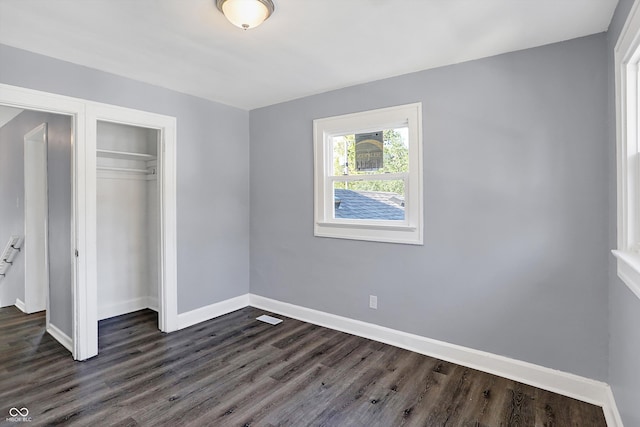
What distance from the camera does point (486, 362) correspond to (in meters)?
2.65

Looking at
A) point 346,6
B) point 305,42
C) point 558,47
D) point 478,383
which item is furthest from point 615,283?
point 305,42

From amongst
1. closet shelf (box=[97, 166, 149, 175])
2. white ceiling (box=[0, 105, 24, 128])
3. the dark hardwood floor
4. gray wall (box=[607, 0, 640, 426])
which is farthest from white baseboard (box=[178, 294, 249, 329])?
gray wall (box=[607, 0, 640, 426])

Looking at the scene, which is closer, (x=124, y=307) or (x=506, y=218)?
(x=506, y=218)

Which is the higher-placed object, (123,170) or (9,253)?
(123,170)

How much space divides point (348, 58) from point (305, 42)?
1.40ft

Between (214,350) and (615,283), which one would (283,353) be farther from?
(615,283)

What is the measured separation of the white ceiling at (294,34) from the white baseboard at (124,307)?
2595 millimetres

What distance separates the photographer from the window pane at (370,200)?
3.21 m

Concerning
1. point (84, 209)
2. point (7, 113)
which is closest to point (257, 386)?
point (84, 209)

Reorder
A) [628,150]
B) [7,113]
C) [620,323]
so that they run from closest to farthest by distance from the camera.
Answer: [628,150] < [620,323] < [7,113]

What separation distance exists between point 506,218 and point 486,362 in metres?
1.14

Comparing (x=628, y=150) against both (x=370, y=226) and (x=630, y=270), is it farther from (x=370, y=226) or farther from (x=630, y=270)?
(x=370, y=226)

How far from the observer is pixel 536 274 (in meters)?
2.47

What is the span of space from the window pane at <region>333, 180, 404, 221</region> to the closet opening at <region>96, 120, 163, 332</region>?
2.04 metres
